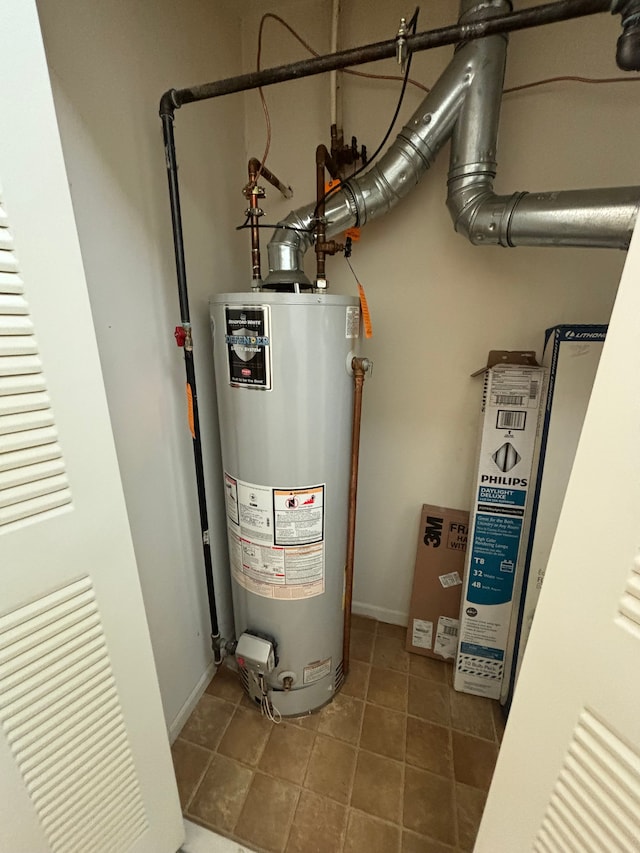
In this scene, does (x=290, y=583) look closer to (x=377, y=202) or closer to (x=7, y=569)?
(x=7, y=569)

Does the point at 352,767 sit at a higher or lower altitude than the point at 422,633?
lower

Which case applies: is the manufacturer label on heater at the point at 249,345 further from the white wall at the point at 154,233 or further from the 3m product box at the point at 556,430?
the 3m product box at the point at 556,430

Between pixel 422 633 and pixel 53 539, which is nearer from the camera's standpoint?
pixel 53 539

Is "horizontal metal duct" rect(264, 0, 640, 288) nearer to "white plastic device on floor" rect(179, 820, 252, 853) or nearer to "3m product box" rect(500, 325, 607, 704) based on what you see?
"3m product box" rect(500, 325, 607, 704)

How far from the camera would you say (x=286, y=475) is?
101 cm

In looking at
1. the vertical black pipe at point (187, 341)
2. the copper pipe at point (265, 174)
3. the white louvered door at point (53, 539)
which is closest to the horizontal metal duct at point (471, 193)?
the copper pipe at point (265, 174)

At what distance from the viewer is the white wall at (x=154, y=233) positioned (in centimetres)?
77

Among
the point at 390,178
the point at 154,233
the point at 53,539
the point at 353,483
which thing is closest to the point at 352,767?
the point at 353,483

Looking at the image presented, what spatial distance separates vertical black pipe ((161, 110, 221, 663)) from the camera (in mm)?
884

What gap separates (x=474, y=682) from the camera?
1.38 meters

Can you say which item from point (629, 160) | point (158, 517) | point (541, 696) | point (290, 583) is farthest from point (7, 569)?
point (629, 160)

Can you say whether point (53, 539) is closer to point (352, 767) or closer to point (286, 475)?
point (286, 475)

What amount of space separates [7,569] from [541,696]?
2.84ft

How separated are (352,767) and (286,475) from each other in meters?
1.00
